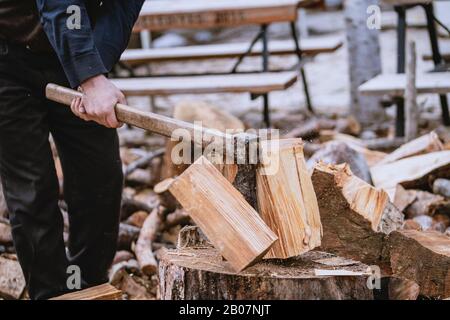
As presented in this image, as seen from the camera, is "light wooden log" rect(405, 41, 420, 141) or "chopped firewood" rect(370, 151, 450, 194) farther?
"light wooden log" rect(405, 41, 420, 141)

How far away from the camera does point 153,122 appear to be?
8.13 feet

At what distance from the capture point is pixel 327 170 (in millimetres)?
2982

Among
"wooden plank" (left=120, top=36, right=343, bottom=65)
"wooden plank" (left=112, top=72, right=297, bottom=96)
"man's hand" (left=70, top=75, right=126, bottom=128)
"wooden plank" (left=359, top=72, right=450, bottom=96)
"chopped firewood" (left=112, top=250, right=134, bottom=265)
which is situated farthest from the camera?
"wooden plank" (left=120, top=36, right=343, bottom=65)

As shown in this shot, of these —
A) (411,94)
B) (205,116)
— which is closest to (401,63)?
(411,94)

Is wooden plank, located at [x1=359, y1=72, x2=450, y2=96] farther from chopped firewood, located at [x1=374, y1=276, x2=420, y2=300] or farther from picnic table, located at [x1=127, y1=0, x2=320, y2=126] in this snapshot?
chopped firewood, located at [x1=374, y1=276, x2=420, y2=300]

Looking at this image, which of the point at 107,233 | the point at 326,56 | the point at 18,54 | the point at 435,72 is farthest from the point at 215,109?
the point at 326,56

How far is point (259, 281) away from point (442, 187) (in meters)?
2.10

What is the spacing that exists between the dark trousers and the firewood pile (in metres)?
0.44

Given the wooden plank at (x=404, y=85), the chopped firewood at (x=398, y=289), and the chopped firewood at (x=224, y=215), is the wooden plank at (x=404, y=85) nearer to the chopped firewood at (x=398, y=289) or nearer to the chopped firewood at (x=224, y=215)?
the chopped firewood at (x=398, y=289)

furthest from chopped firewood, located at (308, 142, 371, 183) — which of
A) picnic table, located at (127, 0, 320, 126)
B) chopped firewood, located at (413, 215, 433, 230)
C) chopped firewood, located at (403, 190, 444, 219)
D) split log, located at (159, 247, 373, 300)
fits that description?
split log, located at (159, 247, 373, 300)

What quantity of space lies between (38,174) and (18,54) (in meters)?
0.50

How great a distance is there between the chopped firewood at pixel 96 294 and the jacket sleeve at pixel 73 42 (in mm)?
910

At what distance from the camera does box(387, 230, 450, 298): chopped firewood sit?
261cm

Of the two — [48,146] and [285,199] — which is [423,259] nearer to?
[285,199]
